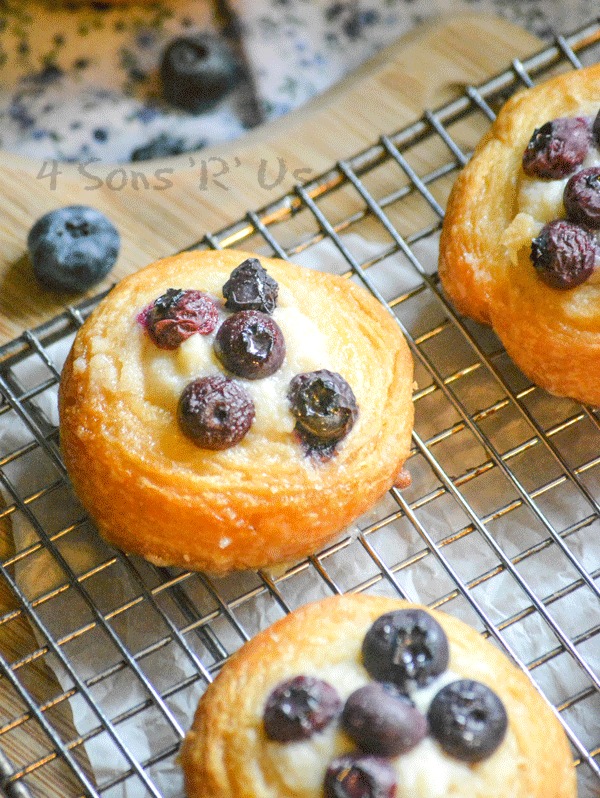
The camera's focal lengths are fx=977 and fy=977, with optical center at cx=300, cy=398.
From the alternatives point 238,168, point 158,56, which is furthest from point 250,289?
point 158,56

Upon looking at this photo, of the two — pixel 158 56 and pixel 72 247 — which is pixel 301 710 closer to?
pixel 72 247

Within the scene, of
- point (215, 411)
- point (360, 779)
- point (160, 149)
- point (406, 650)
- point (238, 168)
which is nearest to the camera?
point (360, 779)

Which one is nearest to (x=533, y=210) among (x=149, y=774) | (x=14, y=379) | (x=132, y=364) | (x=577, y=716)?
(x=132, y=364)

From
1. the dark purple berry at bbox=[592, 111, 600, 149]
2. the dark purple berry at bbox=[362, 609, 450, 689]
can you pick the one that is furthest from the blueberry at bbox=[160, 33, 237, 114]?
the dark purple berry at bbox=[362, 609, 450, 689]

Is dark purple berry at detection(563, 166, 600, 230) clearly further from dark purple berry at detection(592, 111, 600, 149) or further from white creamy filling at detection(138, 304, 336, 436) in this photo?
white creamy filling at detection(138, 304, 336, 436)

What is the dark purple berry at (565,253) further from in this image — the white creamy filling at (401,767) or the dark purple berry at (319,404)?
the white creamy filling at (401,767)

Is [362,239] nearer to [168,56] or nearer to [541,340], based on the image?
[541,340]
